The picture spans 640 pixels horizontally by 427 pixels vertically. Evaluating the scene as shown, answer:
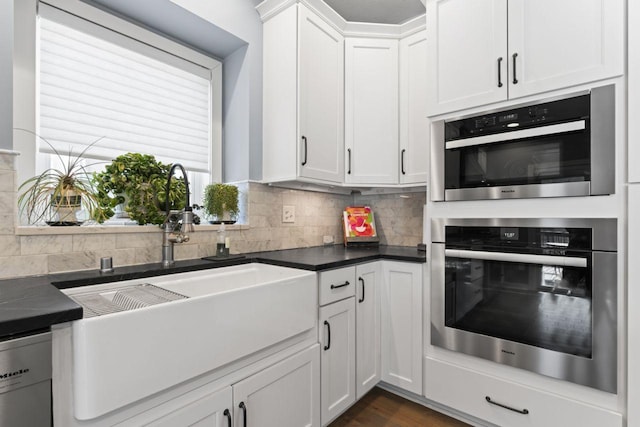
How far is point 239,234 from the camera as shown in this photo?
2.07 meters

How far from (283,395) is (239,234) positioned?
1.01 meters

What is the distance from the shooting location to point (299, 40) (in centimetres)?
201

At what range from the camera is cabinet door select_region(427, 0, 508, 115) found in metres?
1.63

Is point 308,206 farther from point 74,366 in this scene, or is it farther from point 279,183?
point 74,366

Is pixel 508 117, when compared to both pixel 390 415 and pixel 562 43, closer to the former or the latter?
pixel 562 43

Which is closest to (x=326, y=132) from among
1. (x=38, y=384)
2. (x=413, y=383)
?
(x=413, y=383)

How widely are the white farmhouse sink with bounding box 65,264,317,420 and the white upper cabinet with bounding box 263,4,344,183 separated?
0.88m

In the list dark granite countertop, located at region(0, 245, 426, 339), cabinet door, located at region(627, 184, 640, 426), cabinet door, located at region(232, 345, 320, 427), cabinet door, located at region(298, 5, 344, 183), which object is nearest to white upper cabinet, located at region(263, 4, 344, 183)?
cabinet door, located at region(298, 5, 344, 183)

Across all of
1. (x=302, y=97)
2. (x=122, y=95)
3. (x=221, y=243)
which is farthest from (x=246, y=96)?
(x=221, y=243)

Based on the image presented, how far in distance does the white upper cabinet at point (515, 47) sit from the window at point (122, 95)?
4.95 feet

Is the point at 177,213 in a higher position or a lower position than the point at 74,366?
higher

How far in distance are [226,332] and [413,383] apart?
1.34m

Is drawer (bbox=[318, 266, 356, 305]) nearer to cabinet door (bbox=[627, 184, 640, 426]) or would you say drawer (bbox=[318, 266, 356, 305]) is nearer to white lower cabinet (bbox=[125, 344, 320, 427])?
white lower cabinet (bbox=[125, 344, 320, 427])

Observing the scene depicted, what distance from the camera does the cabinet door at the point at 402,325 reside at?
1924 millimetres
